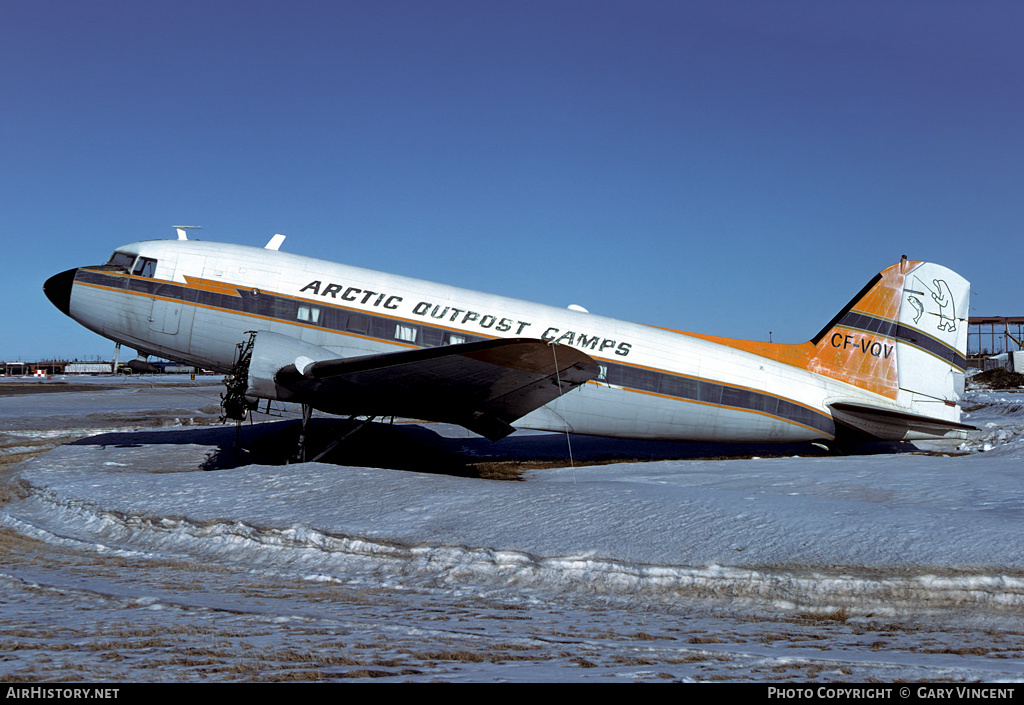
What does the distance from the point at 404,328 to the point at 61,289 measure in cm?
726

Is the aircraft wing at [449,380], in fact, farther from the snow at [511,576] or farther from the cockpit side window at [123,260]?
the cockpit side window at [123,260]

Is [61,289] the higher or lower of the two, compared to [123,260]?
lower

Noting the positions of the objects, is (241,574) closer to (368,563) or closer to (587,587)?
(368,563)

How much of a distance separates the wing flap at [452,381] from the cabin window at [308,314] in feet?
4.72

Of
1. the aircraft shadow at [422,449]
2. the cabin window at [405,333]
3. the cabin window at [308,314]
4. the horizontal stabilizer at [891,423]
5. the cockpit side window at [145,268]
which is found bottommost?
the aircraft shadow at [422,449]

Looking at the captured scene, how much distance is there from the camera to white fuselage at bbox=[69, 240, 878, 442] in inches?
547

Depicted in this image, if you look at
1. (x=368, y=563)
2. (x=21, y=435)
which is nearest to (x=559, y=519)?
(x=368, y=563)

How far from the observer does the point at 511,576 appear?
6738 mm

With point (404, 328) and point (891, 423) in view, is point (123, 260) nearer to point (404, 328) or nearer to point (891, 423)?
point (404, 328)

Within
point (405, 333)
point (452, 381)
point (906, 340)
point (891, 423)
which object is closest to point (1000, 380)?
point (906, 340)

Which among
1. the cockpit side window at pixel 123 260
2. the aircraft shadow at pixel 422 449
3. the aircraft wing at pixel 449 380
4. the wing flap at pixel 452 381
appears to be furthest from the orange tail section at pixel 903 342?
the cockpit side window at pixel 123 260

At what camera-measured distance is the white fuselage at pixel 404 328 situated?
13.9 m

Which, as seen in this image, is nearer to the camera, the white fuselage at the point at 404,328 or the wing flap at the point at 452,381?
the wing flap at the point at 452,381

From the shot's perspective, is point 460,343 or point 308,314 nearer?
point 460,343
